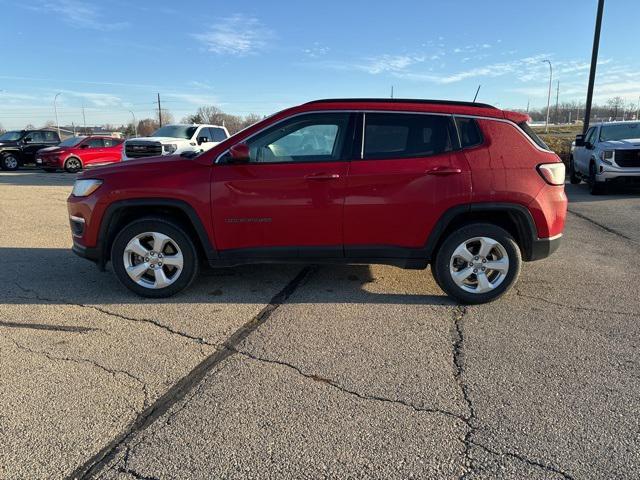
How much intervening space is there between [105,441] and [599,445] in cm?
261

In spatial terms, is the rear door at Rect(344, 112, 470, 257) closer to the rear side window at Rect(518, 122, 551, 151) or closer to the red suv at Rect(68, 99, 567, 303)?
the red suv at Rect(68, 99, 567, 303)

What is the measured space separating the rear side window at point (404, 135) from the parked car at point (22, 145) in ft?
76.2

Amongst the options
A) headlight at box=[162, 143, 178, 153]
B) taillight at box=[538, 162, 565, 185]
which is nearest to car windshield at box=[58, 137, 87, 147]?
headlight at box=[162, 143, 178, 153]

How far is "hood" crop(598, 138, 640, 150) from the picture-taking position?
1130cm

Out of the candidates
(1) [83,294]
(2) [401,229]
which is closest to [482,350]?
(2) [401,229]

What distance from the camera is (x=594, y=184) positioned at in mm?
12078

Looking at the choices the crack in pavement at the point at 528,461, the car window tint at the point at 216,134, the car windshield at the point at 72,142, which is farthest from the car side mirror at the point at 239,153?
the car windshield at the point at 72,142

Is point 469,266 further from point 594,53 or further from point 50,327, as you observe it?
point 594,53

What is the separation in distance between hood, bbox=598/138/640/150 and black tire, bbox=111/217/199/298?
36.7 ft

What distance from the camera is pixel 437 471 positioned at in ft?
7.50

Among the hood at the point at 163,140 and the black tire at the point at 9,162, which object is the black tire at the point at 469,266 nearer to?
the hood at the point at 163,140

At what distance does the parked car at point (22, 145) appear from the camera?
21.9 m

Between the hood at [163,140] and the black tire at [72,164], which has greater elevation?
the hood at [163,140]

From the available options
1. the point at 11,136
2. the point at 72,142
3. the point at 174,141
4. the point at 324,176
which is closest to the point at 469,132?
the point at 324,176
